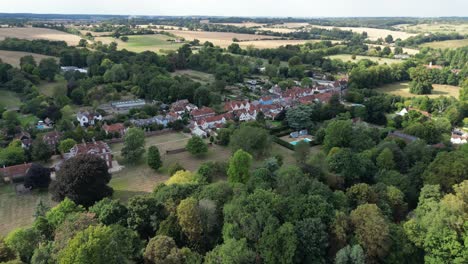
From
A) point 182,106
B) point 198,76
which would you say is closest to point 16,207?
point 182,106

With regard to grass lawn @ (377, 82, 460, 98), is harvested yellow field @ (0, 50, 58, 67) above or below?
above

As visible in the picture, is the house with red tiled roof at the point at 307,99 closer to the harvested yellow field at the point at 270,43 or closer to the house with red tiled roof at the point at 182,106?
the house with red tiled roof at the point at 182,106

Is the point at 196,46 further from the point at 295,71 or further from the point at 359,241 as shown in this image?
the point at 359,241

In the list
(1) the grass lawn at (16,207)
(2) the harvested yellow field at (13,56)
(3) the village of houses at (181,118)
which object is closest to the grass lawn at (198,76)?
(3) the village of houses at (181,118)

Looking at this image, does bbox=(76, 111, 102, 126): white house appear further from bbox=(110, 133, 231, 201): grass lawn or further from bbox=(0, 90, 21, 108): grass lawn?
bbox=(0, 90, 21, 108): grass lawn

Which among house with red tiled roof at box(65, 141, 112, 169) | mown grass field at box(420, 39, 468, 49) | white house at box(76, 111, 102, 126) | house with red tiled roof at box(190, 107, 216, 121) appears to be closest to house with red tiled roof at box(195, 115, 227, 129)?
house with red tiled roof at box(190, 107, 216, 121)

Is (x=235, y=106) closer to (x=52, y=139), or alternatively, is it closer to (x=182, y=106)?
(x=182, y=106)
